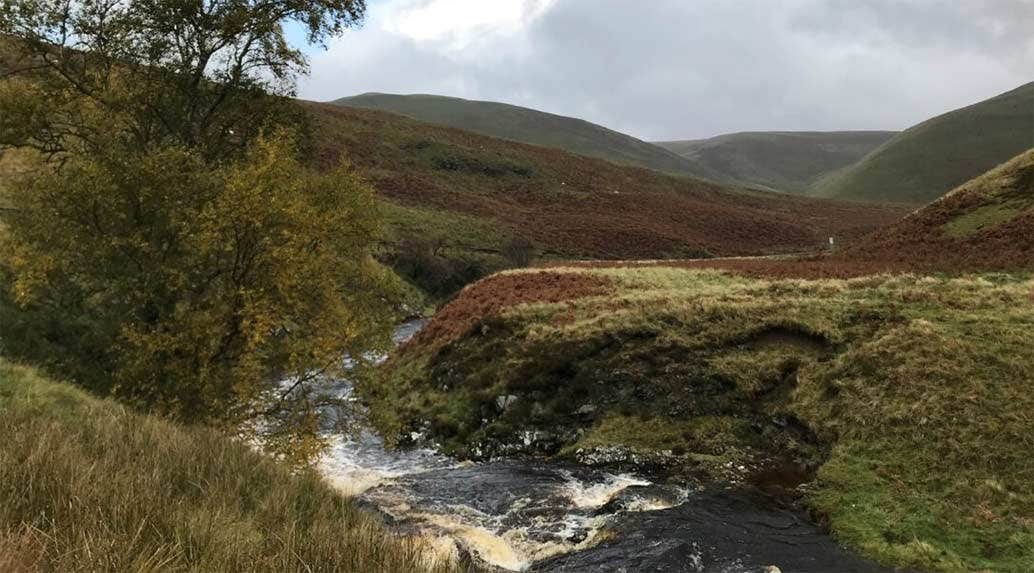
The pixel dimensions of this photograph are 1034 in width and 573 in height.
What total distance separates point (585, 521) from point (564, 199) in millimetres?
72780

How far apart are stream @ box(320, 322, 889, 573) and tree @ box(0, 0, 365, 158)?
1035cm

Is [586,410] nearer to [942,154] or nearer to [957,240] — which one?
[957,240]

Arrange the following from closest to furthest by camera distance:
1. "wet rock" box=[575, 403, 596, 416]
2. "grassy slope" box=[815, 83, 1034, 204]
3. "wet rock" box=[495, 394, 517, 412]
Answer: "wet rock" box=[575, 403, 596, 416]
"wet rock" box=[495, 394, 517, 412]
"grassy slope" box=[815, 83, 1034, 204]

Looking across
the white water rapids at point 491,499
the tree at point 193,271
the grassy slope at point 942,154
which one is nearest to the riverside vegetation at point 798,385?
the white water rapids at point 491,499

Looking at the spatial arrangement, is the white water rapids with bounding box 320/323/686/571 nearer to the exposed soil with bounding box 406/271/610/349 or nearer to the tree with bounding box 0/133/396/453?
the tree with bounding box 0/133/396/453

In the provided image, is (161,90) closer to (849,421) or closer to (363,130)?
(849,421)

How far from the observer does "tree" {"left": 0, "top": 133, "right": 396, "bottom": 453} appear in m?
13.7

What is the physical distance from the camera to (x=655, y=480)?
48.2 ft

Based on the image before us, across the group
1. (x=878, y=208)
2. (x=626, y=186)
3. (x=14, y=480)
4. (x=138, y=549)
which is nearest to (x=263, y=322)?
(x=14, y=480)

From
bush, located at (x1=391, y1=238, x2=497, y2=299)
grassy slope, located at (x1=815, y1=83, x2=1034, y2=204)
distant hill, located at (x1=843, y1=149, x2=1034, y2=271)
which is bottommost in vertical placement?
bush, located at (x1=391, y1=238, x2=497, y2=299)

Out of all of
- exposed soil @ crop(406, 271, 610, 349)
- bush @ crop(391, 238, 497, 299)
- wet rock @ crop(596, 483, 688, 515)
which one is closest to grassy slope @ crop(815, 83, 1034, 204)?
bush @ crop(391, 238, 497, 299)

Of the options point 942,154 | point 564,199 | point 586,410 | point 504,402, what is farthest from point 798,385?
point 942,154

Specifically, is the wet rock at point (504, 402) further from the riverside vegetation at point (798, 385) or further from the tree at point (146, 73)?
the tree at point (146, 73)

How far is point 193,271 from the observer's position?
14719 mm
